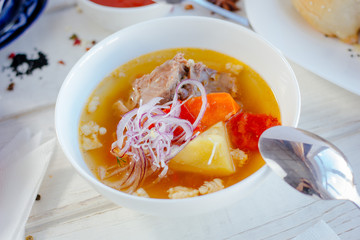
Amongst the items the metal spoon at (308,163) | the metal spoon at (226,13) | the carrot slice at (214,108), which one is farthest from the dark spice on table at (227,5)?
the metal spoon at (308,163)

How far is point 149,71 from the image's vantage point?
1.77 metres

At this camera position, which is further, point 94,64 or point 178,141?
point 94,64

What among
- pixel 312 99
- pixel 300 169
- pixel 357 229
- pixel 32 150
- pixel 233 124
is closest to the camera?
pixel 300 169

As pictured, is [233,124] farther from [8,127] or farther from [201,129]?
[8,127]

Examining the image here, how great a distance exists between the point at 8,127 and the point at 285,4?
5.31ft

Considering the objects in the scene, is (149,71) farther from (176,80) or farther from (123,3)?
(123,3)

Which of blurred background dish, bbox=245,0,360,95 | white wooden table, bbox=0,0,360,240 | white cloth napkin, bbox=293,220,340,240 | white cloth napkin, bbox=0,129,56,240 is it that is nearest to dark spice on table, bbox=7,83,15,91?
white wooden table, bbox=0,0,360,240

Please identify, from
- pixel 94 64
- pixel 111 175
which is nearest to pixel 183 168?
pixel 111 175

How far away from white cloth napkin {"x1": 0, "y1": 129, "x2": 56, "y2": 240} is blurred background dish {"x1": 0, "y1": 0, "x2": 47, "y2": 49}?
0.60 metres

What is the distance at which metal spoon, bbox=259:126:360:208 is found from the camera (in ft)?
4.06

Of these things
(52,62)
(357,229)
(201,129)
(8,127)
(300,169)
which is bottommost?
(8,127)

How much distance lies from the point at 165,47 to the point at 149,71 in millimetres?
130

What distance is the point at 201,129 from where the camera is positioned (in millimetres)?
1499

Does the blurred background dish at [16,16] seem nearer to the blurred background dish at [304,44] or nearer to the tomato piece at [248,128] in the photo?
the blurred background dish at [304,44]
